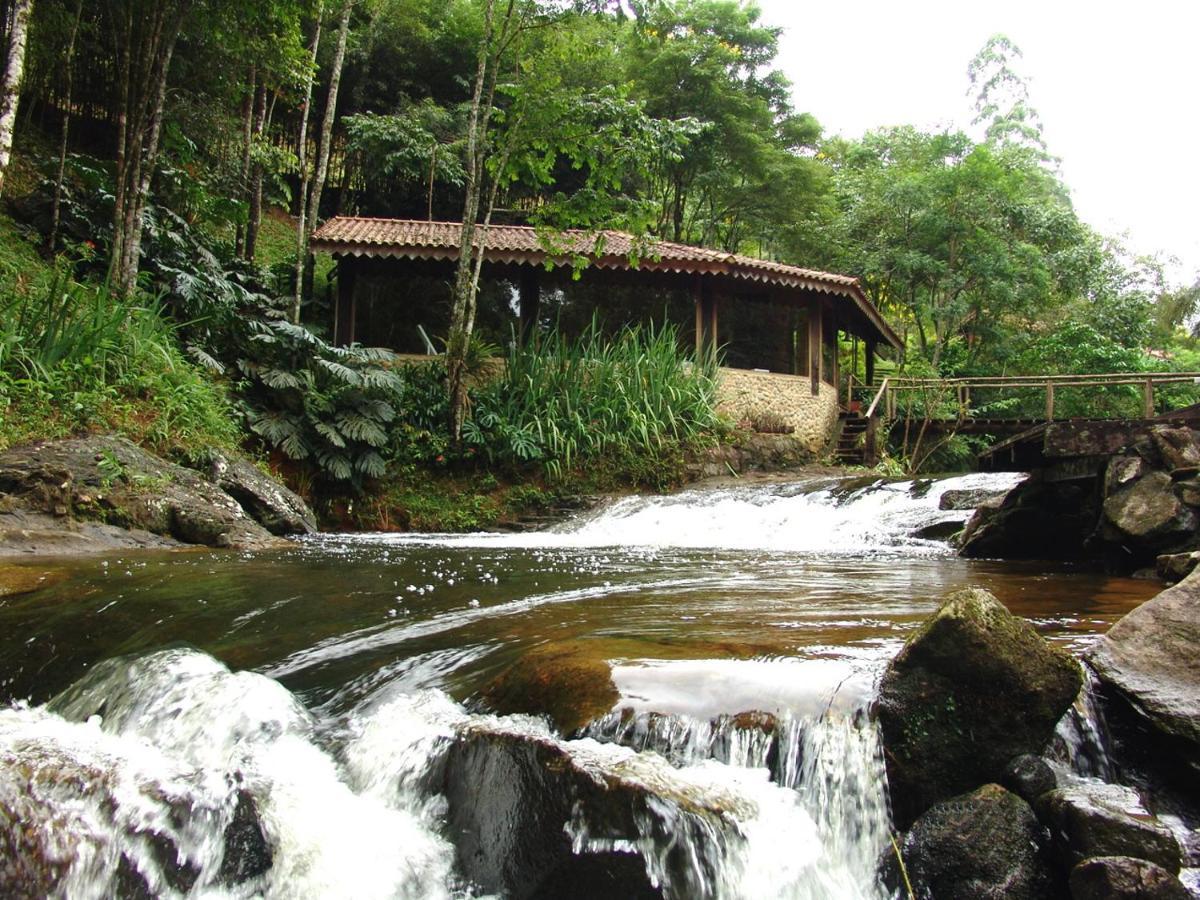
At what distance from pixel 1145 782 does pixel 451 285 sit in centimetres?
1456

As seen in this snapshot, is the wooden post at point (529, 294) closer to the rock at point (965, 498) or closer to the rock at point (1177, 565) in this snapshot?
the rock at point (965, 498)

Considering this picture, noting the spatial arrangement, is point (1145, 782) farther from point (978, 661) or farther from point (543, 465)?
point (543, 465)

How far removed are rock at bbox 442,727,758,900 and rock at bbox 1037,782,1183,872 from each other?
2.89 ft

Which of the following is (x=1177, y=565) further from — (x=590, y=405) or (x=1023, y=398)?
(x=1023, y=398)

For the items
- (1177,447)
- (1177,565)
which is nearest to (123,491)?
(1177,565)

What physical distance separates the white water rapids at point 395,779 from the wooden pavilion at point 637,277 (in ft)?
38.4

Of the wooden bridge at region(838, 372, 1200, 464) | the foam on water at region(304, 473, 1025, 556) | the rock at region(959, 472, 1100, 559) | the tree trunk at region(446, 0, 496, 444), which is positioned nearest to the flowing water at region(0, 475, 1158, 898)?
the rock at region(959, 472, 1100, 559)

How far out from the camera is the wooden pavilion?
50.1 ft

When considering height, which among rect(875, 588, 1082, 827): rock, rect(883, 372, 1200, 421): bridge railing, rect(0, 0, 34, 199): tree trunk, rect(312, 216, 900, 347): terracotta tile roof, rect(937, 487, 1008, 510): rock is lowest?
rect(875, 588, 1082, 827): rock

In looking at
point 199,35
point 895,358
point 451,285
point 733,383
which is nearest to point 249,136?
point 199,35

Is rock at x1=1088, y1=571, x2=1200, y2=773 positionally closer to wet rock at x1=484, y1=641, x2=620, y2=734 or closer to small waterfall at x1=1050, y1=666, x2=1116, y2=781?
small waterfall at x1=1050, y1=666, x2=1116, y2=781

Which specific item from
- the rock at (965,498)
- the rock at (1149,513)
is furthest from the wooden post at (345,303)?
the rock at (1149,513)

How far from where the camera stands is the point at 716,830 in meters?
2.38

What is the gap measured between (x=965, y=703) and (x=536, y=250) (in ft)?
44.8
